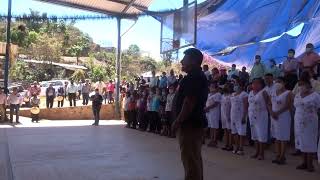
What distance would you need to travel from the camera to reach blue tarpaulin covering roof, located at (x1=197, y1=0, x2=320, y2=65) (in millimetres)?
14708

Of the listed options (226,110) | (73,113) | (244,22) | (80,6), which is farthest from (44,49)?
(226,110)

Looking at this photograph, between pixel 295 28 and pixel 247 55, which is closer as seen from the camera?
pixel 295 28

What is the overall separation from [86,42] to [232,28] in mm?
41912

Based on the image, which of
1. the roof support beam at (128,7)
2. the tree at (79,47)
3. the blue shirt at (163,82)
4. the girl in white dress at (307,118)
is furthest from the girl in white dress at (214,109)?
the tree at (79,47)

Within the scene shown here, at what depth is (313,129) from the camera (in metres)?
8.80

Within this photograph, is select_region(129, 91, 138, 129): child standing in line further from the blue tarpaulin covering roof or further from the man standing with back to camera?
the man standing with back to camera

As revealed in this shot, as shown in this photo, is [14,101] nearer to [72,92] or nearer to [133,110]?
[133,110]

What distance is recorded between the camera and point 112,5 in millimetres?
22562

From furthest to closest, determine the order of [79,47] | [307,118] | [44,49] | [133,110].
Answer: [79,47] → [44,49] → [133,110] → [307,118]

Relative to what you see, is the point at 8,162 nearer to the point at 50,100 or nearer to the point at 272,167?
the point at 272,167

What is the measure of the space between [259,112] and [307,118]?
60.6 inches

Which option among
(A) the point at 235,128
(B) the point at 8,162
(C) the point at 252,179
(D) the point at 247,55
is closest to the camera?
(C) the point at 252,179

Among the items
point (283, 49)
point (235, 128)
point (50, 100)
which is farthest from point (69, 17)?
point (235, 128)

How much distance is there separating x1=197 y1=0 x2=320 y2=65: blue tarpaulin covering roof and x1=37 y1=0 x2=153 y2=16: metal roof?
12.1 ft
